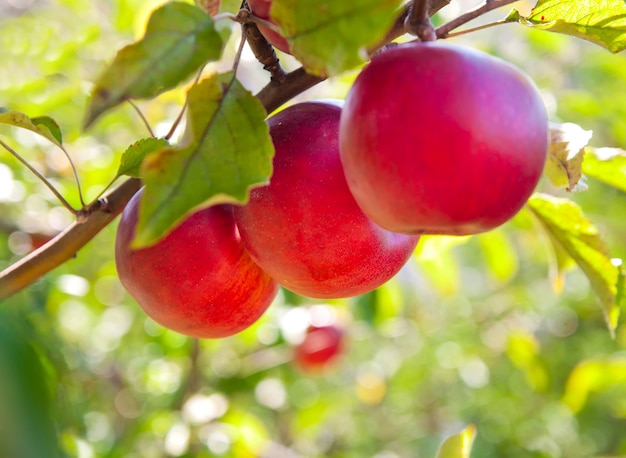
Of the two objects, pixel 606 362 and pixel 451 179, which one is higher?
pixel 451 179

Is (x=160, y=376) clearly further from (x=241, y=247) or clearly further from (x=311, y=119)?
(x=311, y=119)

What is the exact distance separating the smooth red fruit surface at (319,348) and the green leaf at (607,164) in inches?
45.7

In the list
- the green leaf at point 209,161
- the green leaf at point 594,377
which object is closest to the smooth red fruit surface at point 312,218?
the green leaf at point 209,161

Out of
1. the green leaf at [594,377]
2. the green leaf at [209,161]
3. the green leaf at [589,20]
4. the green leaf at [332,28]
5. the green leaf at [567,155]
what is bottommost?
the green leaf at [594,377]

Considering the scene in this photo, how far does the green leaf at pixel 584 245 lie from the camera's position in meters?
0.74

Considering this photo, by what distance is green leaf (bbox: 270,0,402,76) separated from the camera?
373mm

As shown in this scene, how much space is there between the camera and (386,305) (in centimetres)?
152

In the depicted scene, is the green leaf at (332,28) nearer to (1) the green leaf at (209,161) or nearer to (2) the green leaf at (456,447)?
(1) the green leaf at (209,161)

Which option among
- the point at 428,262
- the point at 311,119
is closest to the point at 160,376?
the point at 428,262

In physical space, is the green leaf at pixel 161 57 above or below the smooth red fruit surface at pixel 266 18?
above

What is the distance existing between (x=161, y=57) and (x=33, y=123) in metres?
0.26

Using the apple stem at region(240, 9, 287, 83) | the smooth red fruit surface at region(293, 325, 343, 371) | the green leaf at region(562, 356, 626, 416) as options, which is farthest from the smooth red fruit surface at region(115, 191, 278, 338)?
the smooth red fruit surface at region(293, 325, 343, 371)

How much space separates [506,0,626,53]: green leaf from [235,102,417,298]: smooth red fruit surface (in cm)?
20

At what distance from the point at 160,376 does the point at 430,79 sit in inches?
56.9
